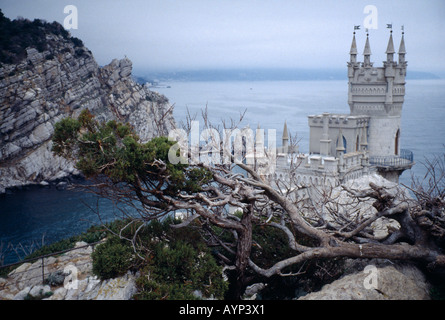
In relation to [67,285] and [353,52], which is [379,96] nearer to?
[353,52]

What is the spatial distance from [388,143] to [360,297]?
18696 millimetres

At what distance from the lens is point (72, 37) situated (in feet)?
181

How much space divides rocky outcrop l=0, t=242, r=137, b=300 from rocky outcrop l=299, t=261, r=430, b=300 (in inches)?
134

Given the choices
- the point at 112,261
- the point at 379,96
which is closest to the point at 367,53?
the point at 379,96

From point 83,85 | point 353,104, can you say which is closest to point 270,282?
point 353,104

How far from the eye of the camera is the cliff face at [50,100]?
43531mm

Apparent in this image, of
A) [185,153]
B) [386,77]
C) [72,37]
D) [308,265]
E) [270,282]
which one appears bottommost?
[270,282]

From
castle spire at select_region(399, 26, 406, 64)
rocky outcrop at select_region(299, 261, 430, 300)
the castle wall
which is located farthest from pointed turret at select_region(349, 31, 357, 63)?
rocky outcrop at select_region(299, 261, 430, 300)

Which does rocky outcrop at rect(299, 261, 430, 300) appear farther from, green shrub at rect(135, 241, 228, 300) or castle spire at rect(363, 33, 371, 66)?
castle spire at rect(363, 33, 371, 66)

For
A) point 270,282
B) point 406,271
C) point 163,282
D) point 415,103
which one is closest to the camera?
point 163,282

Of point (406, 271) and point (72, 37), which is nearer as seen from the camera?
point (406, 271)
